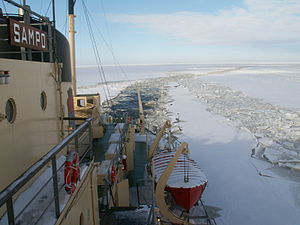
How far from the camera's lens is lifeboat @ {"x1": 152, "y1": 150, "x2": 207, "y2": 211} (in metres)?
8.15

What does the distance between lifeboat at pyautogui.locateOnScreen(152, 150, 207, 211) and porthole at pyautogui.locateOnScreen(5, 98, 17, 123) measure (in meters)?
5.77

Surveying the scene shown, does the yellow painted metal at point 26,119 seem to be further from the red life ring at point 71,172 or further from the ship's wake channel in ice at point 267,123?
the ship's wake channel in ice at point 267,123

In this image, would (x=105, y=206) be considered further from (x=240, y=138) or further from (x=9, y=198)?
(x=240, y=138)

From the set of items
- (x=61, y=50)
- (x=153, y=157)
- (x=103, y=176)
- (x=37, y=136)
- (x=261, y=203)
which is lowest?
(x=261, y=203)

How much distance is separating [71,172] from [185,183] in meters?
5.99

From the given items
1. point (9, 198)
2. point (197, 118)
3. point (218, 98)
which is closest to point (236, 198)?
point (9, 198)

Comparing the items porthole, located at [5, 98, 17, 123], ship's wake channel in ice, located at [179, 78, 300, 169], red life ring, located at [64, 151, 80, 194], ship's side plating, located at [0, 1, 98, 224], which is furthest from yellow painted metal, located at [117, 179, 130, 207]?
ship's wake channel in ice, located at [179, 78, 300, 169]

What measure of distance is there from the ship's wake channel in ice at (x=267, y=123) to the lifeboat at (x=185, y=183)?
4740 millimetres

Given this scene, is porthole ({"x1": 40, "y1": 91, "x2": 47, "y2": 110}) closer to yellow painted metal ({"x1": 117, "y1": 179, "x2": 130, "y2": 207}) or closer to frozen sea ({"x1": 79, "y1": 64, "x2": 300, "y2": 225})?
yellow painted metal ({"x1": 117, "y1": 179, "x2": 130, "y2": 207})

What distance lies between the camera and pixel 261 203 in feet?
28.6

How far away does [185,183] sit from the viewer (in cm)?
846

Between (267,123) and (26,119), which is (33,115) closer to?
(26,119)

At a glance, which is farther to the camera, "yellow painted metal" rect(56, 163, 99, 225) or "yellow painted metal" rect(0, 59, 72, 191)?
"yellow painted metal" rect(0, 59, 72, 191)

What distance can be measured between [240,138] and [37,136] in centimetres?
Answer: 1313
